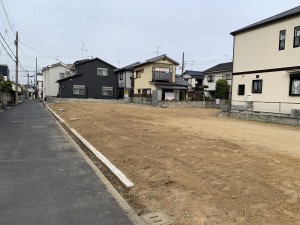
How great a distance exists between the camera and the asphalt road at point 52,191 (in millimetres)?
4422

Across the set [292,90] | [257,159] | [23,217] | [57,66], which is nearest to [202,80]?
[57,66]

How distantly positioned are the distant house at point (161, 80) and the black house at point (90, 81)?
8.76 meters

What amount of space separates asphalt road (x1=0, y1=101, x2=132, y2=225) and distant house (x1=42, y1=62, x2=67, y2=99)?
2334 inches

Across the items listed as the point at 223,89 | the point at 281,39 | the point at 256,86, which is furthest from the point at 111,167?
the point at 223,89

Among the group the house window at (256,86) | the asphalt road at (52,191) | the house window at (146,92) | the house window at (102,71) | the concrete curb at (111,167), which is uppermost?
the house window at (102,71)

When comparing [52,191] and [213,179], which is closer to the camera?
[52,191]

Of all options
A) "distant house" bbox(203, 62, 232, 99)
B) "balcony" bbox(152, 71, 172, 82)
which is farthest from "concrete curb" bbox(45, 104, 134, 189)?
"distant house" bbox(203, 62, 232, 99)

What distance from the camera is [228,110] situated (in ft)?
80.5

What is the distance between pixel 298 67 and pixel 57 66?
2222 inches

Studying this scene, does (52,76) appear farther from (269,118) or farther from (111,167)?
(111,167)

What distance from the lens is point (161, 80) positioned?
46.2 metres

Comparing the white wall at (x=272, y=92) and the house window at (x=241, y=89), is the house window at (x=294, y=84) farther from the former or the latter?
the house window at (x=241, y=89)

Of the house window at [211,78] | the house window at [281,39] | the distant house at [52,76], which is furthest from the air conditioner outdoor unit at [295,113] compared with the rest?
the distant house at [52,76]

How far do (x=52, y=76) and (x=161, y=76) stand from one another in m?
30.4
